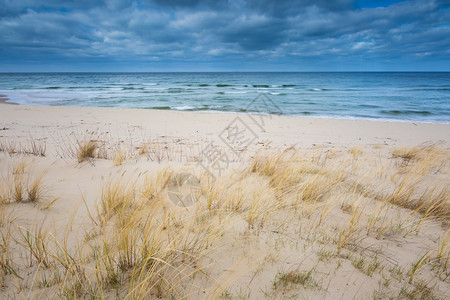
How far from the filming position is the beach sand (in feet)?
4.83

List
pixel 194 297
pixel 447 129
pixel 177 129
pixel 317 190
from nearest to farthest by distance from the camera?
pixel 194 297
pixel 317 190
pixel 177 129
pixel 447 129

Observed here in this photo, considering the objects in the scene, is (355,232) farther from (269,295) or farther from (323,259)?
(269,295)

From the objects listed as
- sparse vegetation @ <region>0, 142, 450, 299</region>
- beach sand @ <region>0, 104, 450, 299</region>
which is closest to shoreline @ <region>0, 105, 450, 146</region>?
beach sand @ <region>0, 104, 450, 299</region>

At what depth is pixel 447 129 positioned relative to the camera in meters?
9.16

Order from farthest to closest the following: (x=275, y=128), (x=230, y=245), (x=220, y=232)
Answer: (x=275, y=128) < (x=230, y=245) < (x=220, y=232)

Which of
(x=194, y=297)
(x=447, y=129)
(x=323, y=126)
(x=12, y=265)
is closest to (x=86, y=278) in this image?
(x=12, y=265)

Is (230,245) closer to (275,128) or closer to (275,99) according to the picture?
(275,128)

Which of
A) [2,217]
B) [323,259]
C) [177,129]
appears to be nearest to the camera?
[323,259]

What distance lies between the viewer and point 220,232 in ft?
5.82

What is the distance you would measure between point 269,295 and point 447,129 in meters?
12.0

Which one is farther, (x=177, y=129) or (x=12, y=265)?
(x=177, y=129)

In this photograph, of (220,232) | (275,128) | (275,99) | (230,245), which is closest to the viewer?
(220,232)

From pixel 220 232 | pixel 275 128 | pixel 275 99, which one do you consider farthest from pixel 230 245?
pixel 275 99

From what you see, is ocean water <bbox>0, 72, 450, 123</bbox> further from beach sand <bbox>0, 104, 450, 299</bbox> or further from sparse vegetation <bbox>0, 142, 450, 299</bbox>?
sparse vegetation <bbox>0, 142, 450, 299</bbox>
